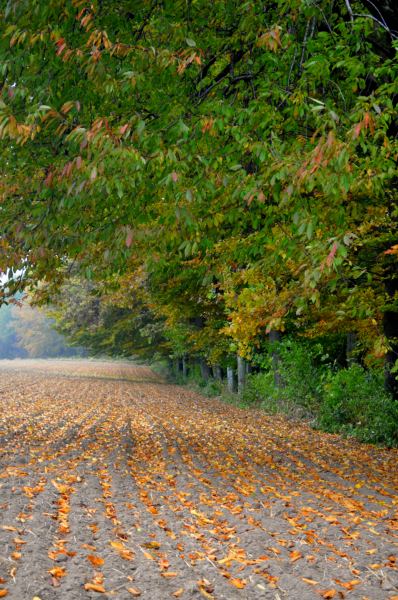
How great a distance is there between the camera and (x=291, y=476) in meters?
9.32

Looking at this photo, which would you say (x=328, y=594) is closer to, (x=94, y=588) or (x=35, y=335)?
(x=94, y=588)

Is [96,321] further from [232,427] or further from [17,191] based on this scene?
[17,191]

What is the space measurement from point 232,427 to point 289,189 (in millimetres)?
10975

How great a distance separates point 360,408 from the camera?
584 inches

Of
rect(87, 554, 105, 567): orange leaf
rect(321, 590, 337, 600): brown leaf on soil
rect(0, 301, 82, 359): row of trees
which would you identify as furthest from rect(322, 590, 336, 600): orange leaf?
rect(0, 301, 82, 359): row of trees

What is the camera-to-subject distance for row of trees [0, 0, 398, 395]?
598cm

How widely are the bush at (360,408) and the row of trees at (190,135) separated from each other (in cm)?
497

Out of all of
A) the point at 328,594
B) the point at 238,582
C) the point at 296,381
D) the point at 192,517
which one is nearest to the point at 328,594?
the point at 328,594

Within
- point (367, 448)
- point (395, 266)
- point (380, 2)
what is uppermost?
point (380, 2)

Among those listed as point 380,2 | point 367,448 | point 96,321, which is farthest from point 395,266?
point 96,321

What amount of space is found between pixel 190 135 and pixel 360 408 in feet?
32.2

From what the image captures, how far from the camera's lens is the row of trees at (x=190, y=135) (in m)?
5.98

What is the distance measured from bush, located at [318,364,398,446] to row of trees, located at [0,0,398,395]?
4971 millimetres

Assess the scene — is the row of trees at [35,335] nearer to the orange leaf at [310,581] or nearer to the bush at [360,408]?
the bush at [360,408]
